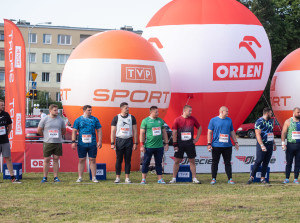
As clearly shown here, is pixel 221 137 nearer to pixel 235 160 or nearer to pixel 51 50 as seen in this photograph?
pixel 235 160

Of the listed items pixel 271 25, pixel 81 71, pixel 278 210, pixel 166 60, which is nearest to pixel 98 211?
pixel 278 210

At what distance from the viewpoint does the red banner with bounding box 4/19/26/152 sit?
14633 millimetres

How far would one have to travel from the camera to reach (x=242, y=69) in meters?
16.3

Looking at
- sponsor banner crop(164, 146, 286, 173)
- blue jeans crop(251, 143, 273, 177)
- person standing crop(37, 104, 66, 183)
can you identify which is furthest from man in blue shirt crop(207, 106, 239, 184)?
person standing crop(37, 104, 66, 183)

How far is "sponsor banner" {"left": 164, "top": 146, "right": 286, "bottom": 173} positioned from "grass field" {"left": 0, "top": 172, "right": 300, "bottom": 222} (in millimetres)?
1955

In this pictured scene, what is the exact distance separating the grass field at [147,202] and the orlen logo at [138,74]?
9.92 feet

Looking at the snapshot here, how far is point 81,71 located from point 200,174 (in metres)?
4.06

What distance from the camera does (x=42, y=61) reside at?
74125mm

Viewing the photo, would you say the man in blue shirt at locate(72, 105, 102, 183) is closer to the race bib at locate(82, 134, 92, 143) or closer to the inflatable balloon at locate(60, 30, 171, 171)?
the race bib at locate(82, 134, 92, 143)

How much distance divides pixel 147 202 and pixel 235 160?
5.96 metres

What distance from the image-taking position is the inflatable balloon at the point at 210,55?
1612cm

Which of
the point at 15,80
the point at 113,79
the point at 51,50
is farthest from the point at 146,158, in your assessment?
the point at 51,50

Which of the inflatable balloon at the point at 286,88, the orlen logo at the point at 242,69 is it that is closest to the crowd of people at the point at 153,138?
the orlen logo at the point at 242,69

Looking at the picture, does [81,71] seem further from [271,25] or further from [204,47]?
[271,25]
